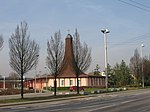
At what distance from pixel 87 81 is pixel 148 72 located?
19.7 meters

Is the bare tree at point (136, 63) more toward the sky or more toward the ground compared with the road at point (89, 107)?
more toward the sky

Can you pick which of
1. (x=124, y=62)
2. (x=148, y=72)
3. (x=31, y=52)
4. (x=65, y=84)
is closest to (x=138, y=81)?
(x=148, y=72)

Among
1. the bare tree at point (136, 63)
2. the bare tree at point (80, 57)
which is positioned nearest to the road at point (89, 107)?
the bare tree at point (80, 57)

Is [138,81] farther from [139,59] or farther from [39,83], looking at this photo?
[39,83]

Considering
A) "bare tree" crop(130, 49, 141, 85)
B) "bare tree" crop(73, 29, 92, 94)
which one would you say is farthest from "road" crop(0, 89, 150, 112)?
"bare tree" crop(130, 49, 141, 85)

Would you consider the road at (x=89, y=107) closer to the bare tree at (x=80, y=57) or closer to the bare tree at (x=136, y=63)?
the bare tree at (x=80, y=57)

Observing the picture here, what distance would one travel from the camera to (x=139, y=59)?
83750 mm

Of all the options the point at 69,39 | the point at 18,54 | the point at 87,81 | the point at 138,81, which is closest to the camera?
the point at 18,54

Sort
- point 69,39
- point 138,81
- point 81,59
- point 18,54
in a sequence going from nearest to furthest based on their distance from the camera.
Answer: point 18,54, point 81,59, point 138,81, point 69,39

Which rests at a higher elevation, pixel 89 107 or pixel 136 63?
pixel 136 63

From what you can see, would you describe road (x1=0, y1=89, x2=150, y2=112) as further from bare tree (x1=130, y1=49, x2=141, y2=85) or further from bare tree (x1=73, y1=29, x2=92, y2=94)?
bare tree (x1=130, y1=49, x2=141, y2=85)

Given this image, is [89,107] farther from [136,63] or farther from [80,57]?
[136,63]

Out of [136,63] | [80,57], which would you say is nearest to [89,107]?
[80,57]

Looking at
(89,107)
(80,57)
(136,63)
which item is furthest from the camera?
(136,63)
